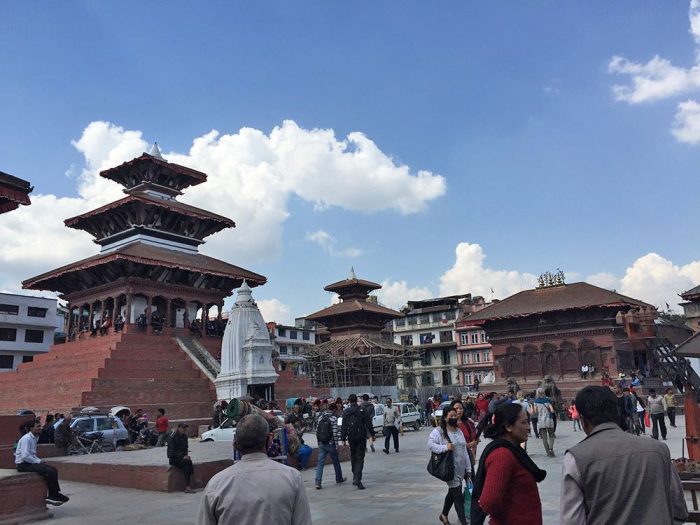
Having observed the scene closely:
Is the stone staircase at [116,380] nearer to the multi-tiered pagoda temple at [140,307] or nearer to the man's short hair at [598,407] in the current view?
the multi-tiered pagoda temple at [140,307]

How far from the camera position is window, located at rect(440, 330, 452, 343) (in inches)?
2586

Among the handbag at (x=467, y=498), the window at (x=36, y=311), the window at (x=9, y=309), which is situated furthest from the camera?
the window at (x=36, y=311)

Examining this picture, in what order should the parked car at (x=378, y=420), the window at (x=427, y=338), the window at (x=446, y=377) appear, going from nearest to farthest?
the parked car at (x=378, y=420)
the window at (x=446, y=377)
the window at (x=427, y=338)

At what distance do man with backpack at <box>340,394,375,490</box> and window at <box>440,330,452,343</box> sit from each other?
182 ft

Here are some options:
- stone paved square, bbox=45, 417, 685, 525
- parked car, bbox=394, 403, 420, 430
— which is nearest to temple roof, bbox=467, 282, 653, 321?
parked car, bbox=394, 403, 420, 430

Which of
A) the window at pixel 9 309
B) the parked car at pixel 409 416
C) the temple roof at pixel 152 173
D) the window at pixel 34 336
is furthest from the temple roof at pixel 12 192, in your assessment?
the window at pixel 34 336

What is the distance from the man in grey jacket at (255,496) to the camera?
3152mm

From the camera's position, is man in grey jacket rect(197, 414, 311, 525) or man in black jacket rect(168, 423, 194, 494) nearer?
man in grey jacket rect(197, 414, 311, 525)

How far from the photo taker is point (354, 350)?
149ft

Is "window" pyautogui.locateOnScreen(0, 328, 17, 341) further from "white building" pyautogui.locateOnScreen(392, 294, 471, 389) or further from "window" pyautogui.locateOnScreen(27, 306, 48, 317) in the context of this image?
"white building" pyautogui.locateOnScreen(392, 294, 471, 389)

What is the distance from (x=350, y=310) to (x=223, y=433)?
30874mm

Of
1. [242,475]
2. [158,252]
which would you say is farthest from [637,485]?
[158,252]

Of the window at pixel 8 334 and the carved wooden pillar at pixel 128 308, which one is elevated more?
the window at pixel 8 334

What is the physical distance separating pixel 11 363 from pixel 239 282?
27686 mm
